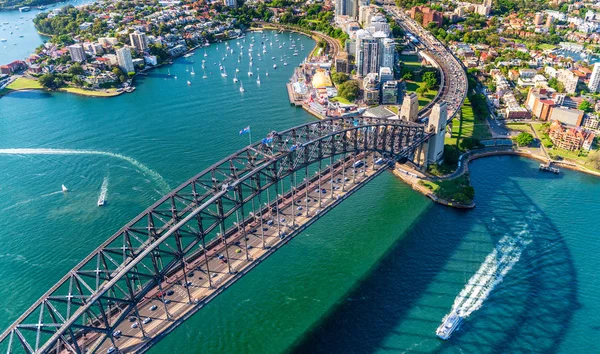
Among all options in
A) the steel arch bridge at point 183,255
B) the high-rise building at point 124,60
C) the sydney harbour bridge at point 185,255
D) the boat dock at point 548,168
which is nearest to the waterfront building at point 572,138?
the boat dock at point 548,168

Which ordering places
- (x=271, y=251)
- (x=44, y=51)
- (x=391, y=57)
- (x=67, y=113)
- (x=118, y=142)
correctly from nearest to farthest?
(x=271, y=251) < (x=118, y=142) < (x=67, y=113) < (x=391, y=57) < (x=44, y=51)

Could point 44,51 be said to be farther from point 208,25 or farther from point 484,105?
point 484,105

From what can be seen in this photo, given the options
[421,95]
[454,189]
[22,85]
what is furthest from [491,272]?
[22,85]

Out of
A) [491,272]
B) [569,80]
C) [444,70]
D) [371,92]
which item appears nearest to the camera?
Result: [491,272]

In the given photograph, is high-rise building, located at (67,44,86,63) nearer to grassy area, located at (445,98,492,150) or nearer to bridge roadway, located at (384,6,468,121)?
bridge roadway, located at (384,6,468,121)

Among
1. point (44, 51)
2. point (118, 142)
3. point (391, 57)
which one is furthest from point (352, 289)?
point (44, 51)

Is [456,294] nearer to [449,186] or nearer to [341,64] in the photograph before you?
[449,186]
